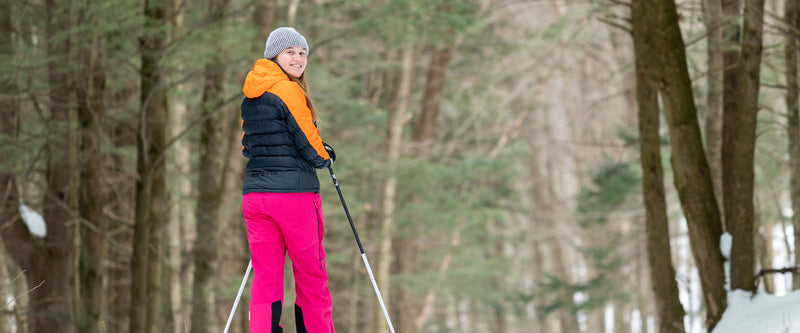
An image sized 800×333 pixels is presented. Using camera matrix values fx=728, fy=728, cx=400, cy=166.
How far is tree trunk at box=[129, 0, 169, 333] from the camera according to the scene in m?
7.58

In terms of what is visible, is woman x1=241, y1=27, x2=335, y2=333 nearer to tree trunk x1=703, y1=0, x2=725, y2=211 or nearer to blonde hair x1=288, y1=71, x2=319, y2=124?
blonde hair x1=288, y1=71, x2=319, y2=124

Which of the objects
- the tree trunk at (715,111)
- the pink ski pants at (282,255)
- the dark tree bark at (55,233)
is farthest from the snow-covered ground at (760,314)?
the dark tree bark at (55,233)

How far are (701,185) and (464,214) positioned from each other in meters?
12.1

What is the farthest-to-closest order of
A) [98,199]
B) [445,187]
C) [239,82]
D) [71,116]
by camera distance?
[445,187], [239,82], [98,199], [71,116]

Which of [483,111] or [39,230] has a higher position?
[483,111]

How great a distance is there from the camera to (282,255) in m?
3.64

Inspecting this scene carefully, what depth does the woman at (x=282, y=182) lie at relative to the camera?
3.40m

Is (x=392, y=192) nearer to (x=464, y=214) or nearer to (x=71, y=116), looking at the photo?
(x=464, y=214)

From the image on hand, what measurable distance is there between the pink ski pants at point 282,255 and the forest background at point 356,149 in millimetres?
993

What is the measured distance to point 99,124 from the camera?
7.84 metres

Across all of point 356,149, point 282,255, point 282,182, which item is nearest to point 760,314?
point 282,255

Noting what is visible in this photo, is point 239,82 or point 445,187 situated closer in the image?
point 239,82

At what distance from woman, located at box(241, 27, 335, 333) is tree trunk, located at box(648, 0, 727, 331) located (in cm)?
281

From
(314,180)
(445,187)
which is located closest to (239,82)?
(314,180)
